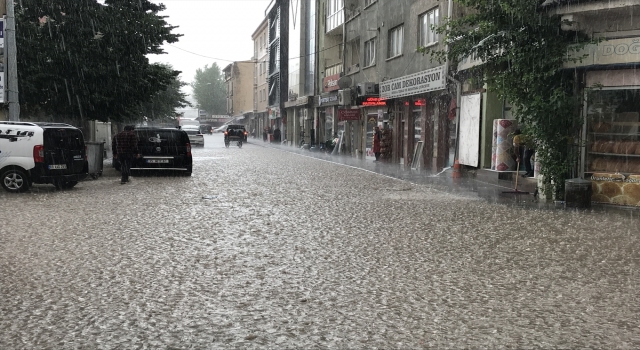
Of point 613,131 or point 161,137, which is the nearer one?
point 613,131

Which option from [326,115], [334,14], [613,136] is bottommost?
[613,136]

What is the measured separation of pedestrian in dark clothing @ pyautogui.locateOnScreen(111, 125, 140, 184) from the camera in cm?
1920

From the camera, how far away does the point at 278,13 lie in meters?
72.8

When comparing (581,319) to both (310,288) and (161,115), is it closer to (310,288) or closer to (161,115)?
(310,288)

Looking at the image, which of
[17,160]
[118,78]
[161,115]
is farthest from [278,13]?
[17,160]

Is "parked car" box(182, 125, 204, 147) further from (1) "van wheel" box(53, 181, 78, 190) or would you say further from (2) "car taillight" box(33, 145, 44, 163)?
(2) "car taillight" box(33, 145, 44, 163)

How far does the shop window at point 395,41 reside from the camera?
107 ft

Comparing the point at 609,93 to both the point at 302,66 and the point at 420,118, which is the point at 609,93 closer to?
the point at 420,118

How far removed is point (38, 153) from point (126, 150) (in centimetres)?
417

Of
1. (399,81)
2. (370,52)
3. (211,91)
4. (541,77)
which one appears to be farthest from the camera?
(211,91)

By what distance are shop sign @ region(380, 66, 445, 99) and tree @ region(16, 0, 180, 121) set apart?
998cm

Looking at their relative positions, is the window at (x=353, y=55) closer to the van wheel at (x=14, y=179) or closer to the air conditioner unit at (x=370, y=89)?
the air conditioner unit at (x=370, y=89)

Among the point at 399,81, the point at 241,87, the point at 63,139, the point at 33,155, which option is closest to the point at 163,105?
the point at 399,81

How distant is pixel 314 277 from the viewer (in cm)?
700
